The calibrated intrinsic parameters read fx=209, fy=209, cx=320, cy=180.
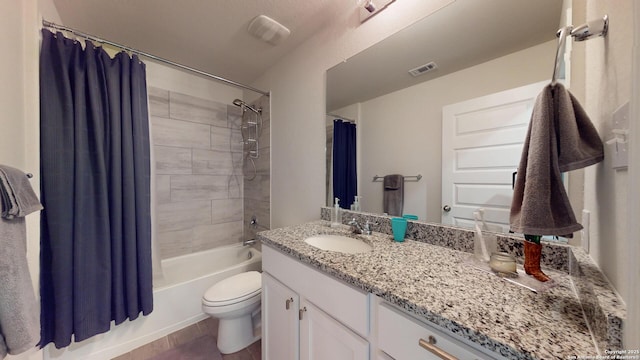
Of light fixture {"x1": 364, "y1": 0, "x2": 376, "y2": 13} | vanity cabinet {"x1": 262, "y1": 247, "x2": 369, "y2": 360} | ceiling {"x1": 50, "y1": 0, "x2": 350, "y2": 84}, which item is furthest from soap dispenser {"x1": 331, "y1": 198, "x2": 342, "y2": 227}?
ceiling {"x1": 50, "y1": 0, "x2": 350, "y2": 84}

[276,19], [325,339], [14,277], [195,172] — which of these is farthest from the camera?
[195,172]

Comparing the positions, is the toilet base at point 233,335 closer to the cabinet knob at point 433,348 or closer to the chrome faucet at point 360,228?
the chrome faucet at point 360,228

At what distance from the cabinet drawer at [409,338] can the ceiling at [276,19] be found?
1066 millimetres

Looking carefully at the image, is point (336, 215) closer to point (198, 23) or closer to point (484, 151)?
point (484, 151)

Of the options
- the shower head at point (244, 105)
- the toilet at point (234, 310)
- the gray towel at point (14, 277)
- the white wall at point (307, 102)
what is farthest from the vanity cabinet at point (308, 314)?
the shower head at point (244, 105)

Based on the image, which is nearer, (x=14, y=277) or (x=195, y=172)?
(x=14, y=277)

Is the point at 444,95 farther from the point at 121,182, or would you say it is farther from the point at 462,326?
the point at 121,182

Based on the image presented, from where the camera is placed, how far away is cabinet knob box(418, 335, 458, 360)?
19.6 inches

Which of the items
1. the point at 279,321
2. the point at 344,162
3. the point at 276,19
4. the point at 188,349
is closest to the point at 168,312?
the point at 188,349

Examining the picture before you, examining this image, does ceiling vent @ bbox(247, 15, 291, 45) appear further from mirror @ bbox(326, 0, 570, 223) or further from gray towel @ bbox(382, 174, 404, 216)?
gray towel @ bbox(382, 174, 404, 216)

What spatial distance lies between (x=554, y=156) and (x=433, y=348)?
596 millimetres

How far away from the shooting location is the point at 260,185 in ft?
7.48

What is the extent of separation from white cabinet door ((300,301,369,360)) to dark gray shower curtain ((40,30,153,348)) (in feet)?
4.23

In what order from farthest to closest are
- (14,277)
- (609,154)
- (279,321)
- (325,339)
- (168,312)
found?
(168,312) < (279,321) < (325,339) < (14,277) < (609,154)
